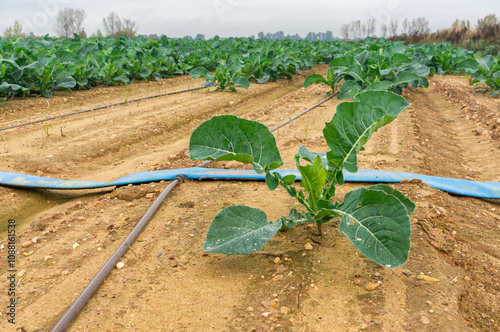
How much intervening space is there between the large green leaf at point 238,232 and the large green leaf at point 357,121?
48 centimetres

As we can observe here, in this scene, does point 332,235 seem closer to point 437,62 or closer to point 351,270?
point 351,270

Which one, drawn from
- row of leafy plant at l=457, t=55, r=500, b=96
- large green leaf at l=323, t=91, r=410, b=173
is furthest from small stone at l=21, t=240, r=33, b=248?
row of leafy plant at l=457, t=55, r=500, b=96

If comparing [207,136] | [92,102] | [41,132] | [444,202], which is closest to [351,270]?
[207,136]

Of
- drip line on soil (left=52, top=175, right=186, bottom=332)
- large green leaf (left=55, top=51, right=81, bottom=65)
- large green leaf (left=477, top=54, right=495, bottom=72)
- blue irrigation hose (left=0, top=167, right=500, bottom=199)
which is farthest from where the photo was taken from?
large green leaf (left=477, top=54, right=495, bottom=72)

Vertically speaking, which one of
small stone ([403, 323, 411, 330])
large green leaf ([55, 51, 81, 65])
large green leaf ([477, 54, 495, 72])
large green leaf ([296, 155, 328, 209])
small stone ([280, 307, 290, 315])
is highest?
large green leaf ([55, 51, 81, 65])

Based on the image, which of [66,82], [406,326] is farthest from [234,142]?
[66,82]

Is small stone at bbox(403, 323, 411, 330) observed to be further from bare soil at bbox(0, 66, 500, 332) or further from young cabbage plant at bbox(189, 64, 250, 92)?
young cabbage plant at bbox(189, 64, 250, 92)

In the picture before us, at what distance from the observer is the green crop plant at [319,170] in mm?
1731

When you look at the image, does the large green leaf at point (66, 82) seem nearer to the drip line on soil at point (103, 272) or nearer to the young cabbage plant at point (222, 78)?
the young cabbage plant at point (222, 78)

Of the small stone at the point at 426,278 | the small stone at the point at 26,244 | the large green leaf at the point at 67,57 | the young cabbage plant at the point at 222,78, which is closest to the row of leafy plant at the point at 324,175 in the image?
the small stone at the point at 426,278

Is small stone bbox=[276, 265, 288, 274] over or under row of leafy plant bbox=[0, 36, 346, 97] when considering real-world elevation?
under

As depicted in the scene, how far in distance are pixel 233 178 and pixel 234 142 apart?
1199 millimetres

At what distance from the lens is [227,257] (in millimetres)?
2160

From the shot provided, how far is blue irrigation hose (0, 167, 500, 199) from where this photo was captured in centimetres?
301
